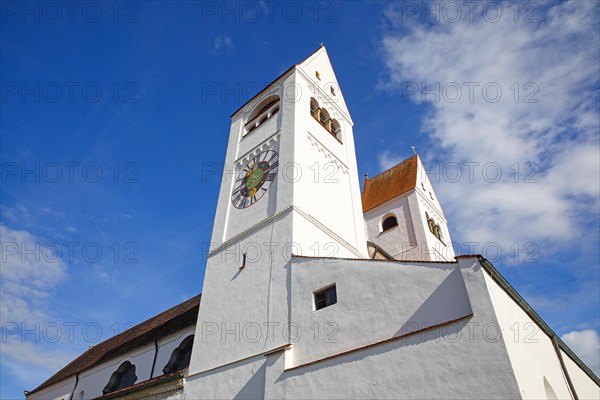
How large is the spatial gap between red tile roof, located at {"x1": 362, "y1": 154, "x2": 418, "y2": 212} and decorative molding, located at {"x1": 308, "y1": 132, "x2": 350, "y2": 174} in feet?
26.2

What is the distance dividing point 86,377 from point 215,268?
417 inches

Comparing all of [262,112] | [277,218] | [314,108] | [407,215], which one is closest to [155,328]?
[277,218]

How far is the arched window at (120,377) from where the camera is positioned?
664 inches

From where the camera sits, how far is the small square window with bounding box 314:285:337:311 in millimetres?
10109

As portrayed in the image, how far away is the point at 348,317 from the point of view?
372 inches

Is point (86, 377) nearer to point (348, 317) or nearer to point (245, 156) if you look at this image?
point (245, 156)

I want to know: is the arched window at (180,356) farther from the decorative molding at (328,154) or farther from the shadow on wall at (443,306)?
the shadow on wall at (443,306)

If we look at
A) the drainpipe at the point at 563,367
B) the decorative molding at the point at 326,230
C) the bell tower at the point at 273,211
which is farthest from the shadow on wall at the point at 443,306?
the decorative molding at the point at 326,230

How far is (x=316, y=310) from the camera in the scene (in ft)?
33.3

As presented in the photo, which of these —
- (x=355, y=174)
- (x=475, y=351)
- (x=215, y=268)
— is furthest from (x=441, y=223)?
(x=475, y=351)

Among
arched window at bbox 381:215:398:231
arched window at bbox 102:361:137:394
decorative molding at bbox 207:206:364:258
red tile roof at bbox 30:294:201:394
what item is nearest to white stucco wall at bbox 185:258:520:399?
decorative molding at bbox 207:206:364:258

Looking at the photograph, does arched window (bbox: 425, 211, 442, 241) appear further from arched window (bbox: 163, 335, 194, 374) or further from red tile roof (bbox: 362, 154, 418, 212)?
arched window (bbox: 163, 335, 194, 374)

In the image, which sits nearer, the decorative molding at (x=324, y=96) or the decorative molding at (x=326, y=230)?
the decorative molding at (x=326, y=230)

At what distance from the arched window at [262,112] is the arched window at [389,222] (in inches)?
366
